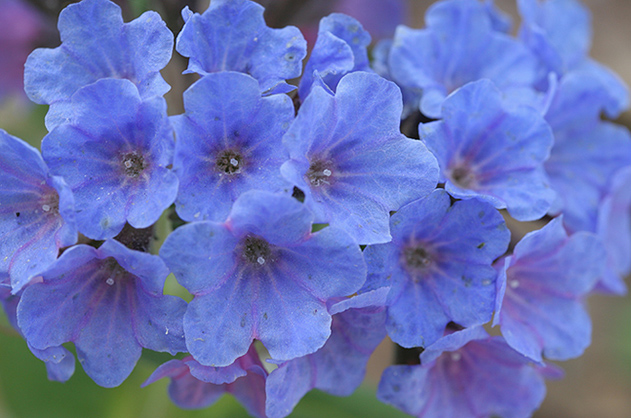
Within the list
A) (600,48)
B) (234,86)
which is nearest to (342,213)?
(234,86)

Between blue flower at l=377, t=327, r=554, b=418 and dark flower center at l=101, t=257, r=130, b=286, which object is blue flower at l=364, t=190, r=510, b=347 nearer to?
blue flower at l=377, t=327, r=554, b=418

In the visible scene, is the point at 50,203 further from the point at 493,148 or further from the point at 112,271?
the point at 493,148

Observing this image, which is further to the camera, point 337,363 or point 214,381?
point 337,363

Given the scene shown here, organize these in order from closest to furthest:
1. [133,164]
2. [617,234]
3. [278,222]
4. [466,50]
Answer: [278,222] → [133,164] → [466,50] → [617,234]

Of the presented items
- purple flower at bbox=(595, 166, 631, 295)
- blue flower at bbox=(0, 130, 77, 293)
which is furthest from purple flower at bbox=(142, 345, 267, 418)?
purple flower at bbox=(595, 166, 631, 295)

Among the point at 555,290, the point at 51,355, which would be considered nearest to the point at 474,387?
the point at 555,290

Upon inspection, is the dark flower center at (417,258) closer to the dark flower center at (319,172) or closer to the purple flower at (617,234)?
the dark flower center at (319,172)

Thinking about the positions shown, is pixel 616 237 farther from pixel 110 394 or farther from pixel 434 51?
pixel 110 394

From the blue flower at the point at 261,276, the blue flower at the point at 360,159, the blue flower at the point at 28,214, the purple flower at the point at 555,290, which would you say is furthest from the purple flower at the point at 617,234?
the blue flower at the point at 28,214
